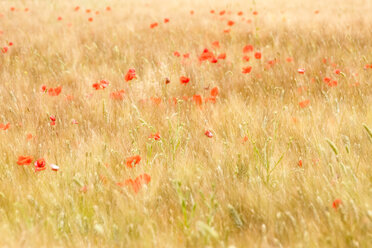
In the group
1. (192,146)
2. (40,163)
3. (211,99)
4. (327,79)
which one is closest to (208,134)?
(192,146)

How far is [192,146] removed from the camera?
209cm

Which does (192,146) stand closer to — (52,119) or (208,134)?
(208,134)

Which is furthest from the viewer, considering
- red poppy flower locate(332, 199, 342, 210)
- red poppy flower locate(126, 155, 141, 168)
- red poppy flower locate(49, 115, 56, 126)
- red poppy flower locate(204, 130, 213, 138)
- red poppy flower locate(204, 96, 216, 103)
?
red poppy flower locate(204, 96, 216, 103)

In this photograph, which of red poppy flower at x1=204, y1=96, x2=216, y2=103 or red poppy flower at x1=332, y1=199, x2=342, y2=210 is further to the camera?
red poppy flower at x1=204, y1=96, x2=216, y2=103

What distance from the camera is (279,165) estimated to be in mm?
1784

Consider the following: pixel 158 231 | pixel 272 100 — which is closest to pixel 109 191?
pixel 158 231

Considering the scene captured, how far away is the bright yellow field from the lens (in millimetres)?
1431

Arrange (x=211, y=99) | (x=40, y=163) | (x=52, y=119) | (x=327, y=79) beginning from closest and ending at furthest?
1. (x=40, y=163)
2. (x=52, y=119)
3. (x=211, y=99)
4. (x=327, y=79)

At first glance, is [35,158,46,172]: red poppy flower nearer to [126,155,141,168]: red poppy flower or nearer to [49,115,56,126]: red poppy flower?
[126,155,141,168]: red poppy flower

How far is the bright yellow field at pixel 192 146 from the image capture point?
1.43 m

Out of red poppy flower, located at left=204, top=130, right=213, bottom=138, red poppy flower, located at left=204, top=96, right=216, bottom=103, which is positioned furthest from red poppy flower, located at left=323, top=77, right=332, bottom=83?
red poppy flower, located at left=204, top=130, right=213, bottom=138

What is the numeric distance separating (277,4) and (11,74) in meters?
5.16

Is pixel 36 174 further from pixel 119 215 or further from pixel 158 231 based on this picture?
pixel 158 231

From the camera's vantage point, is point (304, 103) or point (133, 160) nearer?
point (133, 160)
